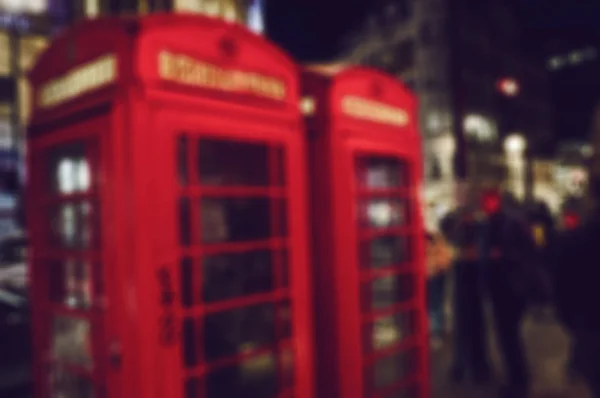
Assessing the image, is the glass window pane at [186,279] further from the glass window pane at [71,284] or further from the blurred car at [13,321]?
the blurred car at [13,321]

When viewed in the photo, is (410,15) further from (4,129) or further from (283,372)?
(283,372)

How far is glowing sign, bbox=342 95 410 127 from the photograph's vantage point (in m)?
3.42

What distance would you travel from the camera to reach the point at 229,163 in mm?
3857

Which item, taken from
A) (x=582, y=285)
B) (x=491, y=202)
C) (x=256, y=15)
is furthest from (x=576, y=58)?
(x=582, y=285)

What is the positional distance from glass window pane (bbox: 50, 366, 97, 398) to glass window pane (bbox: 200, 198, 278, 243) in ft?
3.70

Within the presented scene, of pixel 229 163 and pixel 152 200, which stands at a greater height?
pixel 229 163


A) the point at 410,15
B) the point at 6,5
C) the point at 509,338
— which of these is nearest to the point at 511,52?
the point at 410,15

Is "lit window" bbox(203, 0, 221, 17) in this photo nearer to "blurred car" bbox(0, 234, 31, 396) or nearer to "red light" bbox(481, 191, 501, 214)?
"blurred car" bbox(0, 234, 31, 396)

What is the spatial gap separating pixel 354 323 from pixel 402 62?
87.3ft

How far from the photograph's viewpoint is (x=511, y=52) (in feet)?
112

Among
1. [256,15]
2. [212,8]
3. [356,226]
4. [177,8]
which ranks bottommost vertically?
[356,226]

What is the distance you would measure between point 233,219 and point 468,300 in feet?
10.1

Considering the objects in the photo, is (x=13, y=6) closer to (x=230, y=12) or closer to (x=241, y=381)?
(x=230, y=12)

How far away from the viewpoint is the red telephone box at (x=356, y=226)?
3.29 metres
